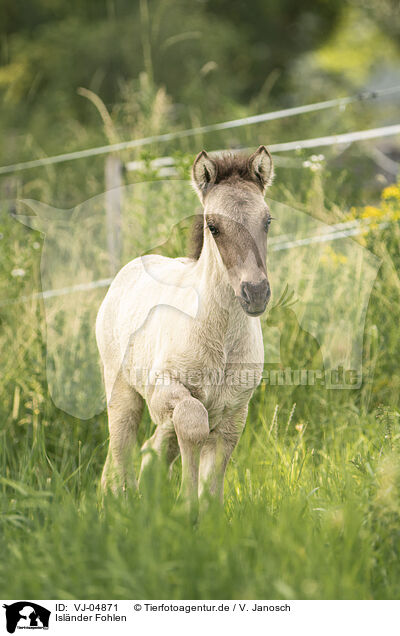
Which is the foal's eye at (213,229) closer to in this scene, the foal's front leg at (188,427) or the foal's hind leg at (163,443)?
the foal's front leg at (188,427)

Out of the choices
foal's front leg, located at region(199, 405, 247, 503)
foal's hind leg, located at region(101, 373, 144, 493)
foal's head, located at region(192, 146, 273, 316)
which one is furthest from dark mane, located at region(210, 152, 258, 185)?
foal's hind leg, located at region(101, 373, 144, 493)

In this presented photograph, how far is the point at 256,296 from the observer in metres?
2.91

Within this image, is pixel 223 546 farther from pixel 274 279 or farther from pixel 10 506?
pixel 274 279

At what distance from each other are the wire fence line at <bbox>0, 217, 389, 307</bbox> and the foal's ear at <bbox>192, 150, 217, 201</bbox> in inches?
81.6

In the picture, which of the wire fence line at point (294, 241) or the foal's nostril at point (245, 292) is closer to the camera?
the foal's nostril at point (245, 292)

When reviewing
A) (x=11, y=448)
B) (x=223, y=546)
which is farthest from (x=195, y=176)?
(x=11, y=448)

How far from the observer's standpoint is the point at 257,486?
12.6ft

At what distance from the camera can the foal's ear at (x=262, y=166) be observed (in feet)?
10.5

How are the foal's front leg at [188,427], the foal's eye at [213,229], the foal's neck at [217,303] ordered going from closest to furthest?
the foal's front leg at [188,427]
the foal's eye at [213,229]
the foal's neck at [217,303]

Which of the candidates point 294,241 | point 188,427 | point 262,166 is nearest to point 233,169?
point 262,166

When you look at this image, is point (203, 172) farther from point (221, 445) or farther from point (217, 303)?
point (221, 445)

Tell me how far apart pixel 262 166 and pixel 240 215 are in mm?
325
